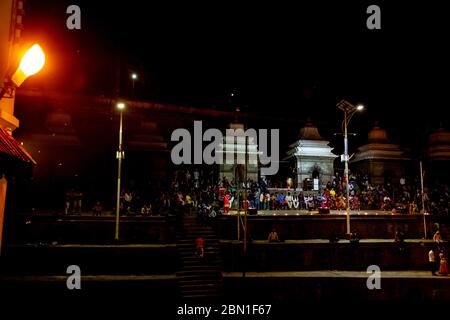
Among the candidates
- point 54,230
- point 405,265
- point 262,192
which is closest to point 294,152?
point 262,192

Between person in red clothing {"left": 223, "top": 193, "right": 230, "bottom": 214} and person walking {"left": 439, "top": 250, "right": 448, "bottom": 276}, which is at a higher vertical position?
person in red clothing {"left": 223, "top": 193, "right": 230, "bottom": 214}

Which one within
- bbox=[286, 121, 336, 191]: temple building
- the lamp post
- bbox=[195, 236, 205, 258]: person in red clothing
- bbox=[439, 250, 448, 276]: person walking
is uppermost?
bbox=[286, 121, 336, 191]: temple building

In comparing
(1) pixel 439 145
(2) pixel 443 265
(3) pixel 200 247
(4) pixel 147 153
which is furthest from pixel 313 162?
(3) pixel 200 247

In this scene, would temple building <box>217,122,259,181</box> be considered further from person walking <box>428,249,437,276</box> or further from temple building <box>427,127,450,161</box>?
temple building <box>427,127,450,161</box>

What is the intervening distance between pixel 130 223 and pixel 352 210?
17.3m

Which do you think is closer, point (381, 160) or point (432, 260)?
point (432, 260)

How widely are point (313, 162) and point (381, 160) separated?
6.59 meters

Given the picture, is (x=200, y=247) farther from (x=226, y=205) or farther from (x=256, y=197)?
(x=256, y=197)

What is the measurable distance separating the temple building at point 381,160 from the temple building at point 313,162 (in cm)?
356

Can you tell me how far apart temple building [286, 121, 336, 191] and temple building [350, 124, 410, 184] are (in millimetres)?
3556

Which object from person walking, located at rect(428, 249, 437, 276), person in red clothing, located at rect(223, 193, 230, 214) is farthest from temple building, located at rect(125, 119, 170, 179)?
person walking, located at rect(428, 249, 437, 276)

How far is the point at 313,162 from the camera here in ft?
113

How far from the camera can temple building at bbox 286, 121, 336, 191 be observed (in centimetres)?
3394

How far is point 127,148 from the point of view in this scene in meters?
31.3
